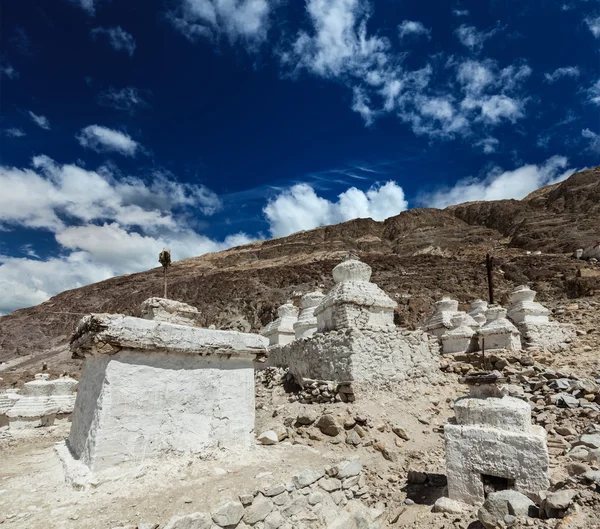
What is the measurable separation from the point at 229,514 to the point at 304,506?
84 cm

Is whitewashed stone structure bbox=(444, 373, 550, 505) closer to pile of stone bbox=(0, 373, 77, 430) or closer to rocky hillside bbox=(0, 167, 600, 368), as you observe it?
pile of stone bbox=(0, 373, 77, 430)

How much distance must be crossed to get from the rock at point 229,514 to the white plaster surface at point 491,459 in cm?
251

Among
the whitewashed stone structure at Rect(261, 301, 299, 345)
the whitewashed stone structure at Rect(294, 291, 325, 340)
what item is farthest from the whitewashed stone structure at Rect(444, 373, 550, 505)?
the whitewashed stone structure at Rect(261, 301, 299, 345)

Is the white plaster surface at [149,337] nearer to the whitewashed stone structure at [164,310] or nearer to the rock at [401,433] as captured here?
the whitewashed stone structure at [164,310]

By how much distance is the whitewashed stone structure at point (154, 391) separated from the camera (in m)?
3.24

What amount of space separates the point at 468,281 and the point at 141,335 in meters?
32.3

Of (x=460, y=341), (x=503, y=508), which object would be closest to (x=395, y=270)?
(x=460, y=341)

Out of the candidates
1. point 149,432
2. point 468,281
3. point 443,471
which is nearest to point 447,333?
point 443,471

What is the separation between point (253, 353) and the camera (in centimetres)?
416

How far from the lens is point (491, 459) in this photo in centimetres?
388

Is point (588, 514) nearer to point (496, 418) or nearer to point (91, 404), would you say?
point (496, 418)

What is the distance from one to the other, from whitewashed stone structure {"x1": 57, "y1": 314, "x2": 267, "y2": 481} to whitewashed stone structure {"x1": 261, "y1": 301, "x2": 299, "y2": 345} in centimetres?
832

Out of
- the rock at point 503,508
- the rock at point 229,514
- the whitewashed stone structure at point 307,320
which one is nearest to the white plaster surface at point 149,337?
the rock at point 229,514

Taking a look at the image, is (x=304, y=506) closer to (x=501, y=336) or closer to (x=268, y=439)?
(x=268, y=439)
